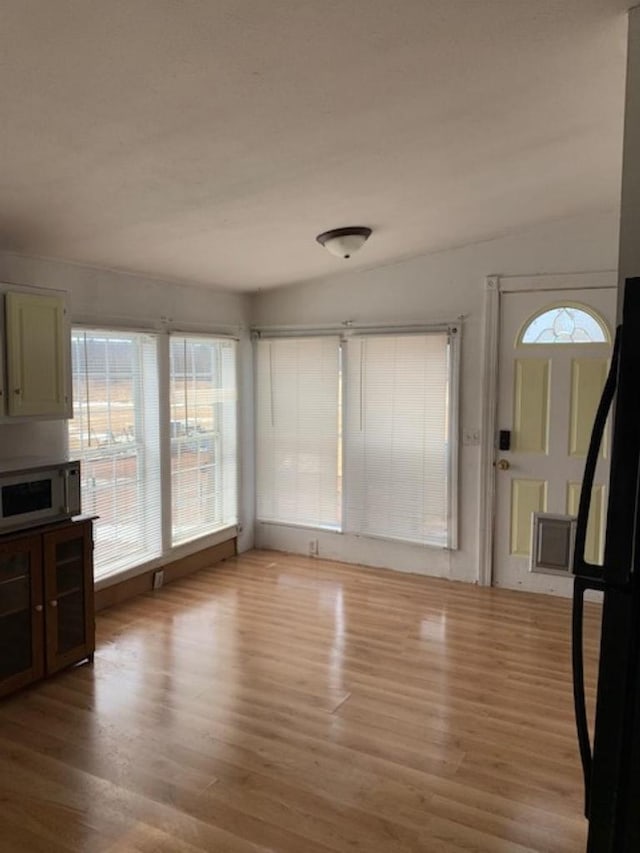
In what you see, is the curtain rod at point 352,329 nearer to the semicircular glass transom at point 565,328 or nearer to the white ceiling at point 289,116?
the semicircular glass transom at point 565,328

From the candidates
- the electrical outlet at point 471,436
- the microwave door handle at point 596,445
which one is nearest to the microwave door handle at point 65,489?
the microwave door handle at point 596,445

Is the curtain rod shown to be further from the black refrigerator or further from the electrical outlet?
the black refrigerator

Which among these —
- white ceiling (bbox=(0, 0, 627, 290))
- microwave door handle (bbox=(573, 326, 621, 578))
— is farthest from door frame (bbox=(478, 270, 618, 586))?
microwave door handle (bbox=(573, 326, 621, 578))

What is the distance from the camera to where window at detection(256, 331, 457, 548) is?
485 cm

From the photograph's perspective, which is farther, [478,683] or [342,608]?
[342,608]

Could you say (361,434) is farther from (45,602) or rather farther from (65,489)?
(45,602)

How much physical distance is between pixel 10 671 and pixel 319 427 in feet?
9.59

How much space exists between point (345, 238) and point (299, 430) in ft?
6.63

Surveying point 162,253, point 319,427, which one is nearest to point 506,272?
point 319,427

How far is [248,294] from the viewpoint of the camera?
552 centimetres

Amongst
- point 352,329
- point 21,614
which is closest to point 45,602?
point 21,614

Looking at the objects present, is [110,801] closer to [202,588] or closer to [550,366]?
[202,588]

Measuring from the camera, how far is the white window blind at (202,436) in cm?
484

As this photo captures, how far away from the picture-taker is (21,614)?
313 centimetres
